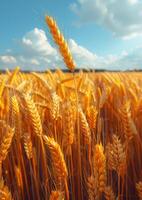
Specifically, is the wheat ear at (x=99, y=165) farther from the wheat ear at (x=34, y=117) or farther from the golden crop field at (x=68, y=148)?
the wheat ear at (x=34, y=117)

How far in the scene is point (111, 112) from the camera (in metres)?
1.73

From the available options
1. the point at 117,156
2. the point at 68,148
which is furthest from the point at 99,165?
the point at 68,148

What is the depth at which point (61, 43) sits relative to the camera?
3.80 ft

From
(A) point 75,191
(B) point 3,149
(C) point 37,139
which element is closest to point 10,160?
(C) point 37,139

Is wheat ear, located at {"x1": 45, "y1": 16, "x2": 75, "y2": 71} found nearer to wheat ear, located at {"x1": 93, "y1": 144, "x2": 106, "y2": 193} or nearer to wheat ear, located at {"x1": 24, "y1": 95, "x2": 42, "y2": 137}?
wheat ear, located at {"x1": 24, "y1": 95, "x2": 42, "y2": 137}

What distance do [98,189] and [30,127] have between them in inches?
22.0

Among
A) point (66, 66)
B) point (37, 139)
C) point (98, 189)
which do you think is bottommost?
point (98, 189)

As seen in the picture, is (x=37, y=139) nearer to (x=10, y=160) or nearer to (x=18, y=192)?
(x=10, y=160)

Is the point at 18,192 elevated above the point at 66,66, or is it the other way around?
the point at 66,66

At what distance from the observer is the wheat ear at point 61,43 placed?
111 centimetres

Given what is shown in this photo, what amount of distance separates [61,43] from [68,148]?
14.1 inches

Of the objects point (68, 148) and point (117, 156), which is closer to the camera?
point (117, 156)

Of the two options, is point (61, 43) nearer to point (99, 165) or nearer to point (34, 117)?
point (34, 117)

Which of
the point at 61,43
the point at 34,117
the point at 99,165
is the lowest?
the point at 99,165
